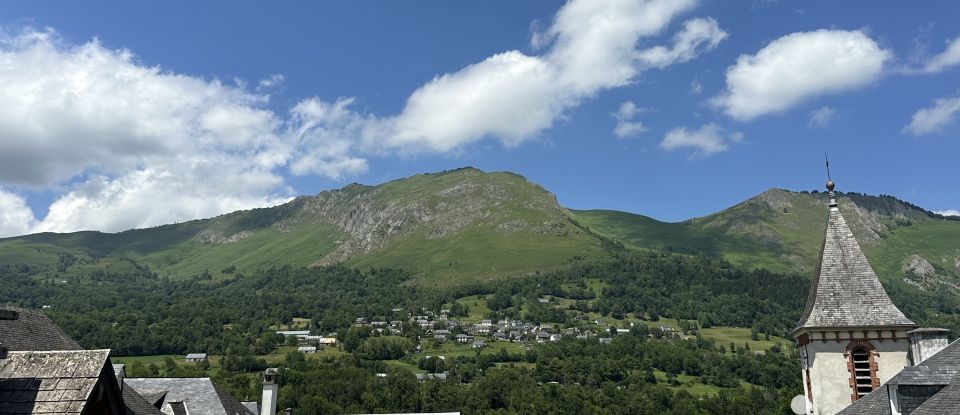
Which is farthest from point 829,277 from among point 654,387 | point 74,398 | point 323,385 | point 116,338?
point 116,338

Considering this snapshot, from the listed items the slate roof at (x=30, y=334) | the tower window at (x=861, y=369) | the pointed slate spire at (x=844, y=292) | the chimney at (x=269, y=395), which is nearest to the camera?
the slate roof at (x=30, y=334)

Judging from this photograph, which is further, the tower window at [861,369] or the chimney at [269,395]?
the chimney at [269,395]

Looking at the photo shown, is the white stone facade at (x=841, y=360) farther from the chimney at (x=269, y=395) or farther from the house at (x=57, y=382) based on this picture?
the chimney at (x=269, y=395)

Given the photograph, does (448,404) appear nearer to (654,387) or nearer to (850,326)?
(654,387)

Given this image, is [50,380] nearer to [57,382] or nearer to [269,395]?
[57,382]

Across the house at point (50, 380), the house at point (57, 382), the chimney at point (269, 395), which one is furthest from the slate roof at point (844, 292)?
the chimney at point (269, 395)

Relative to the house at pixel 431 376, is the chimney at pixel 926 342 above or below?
above

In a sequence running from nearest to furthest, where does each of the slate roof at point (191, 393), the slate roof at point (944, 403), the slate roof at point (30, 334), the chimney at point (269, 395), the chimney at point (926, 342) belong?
the slate roof at point (944, 403) → the slate roof at point (30, 334) → the chimney at point (926, 342) → the slate roof at point (191, 393) → the chimney at point (269, 395)

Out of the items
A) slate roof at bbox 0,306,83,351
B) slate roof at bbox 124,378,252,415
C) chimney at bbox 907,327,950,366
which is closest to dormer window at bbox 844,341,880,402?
chimney at bbox 907,327,950,366

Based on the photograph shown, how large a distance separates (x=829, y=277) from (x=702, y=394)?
6309 inches

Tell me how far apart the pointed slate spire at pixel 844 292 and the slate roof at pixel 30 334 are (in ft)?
88.8

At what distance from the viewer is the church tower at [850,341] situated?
87.3ft

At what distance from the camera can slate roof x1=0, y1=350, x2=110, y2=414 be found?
10734 mm

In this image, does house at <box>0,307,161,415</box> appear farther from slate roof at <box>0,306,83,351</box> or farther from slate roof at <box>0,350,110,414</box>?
slate roof at <box>0,306,83,351</box>
